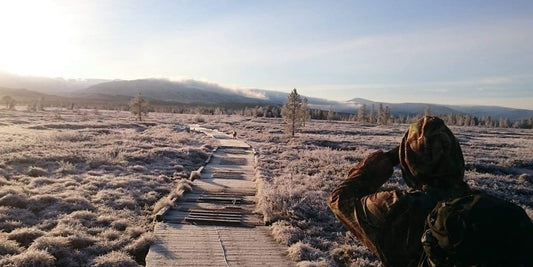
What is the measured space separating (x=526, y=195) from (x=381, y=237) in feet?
76.8

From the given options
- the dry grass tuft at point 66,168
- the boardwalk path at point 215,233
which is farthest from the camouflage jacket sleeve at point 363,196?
the dry grass tuft at point 66,168

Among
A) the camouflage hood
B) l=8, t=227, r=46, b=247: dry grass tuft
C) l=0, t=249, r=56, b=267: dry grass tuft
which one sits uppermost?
Answer: the camouflage hood

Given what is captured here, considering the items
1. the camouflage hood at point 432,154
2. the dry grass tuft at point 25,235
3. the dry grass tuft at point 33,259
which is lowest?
the dry grass tuft at point 25,235

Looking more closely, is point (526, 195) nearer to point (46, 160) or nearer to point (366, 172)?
point (366, 172)

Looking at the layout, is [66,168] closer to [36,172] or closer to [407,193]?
[36,172]

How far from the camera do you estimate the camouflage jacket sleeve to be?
121 inches

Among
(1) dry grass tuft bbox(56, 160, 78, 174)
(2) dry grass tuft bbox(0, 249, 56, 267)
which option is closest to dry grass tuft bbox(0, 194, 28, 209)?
(2) dry grass tuft bbox(0, 249, 56, 267)

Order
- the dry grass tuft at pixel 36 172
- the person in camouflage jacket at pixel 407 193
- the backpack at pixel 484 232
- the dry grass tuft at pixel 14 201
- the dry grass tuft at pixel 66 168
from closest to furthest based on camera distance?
1. the backpack at pixel 484 232
2. the person in camouflage jacket at pixel 407 193
3. the dry grass tuft at pixel 14 201
4. the dry grass tuft at pixel 36 172
5. the dry grass tuft at pixel 66 168

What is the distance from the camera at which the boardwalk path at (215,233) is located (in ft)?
31.3

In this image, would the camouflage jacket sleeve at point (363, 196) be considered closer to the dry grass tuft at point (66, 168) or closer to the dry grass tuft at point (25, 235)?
the dry grass tuft at point (25, 235)

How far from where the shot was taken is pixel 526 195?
73.3 feet

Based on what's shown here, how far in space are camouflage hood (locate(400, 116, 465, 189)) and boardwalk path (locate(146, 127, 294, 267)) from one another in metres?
6.94

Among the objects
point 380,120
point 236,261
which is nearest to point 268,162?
point 236,261

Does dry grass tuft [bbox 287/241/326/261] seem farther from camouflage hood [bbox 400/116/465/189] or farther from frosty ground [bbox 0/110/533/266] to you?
camouflage hood [bbox 400/116/465/189]
